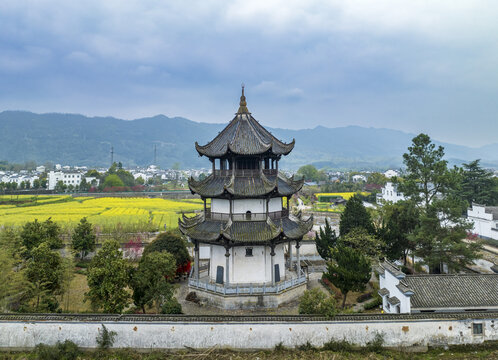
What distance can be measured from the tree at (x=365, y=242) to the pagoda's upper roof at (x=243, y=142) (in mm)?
10855

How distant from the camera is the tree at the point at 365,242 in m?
29.0

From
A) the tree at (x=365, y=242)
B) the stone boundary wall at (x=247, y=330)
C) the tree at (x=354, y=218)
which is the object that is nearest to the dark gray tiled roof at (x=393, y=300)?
the stone boundary wall at (x=247, y=330)

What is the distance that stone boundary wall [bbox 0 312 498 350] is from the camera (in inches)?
672

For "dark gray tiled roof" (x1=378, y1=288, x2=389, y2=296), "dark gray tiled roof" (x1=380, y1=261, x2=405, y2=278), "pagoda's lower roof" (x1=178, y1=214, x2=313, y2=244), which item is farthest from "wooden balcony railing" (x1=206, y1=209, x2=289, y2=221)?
"dark gray tiled roof" (x1=378, y1=288, x2=389, y2=296)

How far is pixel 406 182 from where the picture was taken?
97.6 ft

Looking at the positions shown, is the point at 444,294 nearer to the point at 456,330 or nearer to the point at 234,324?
the point at 456,330

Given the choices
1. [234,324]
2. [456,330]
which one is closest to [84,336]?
[234,324]

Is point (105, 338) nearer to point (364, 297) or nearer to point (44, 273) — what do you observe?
point (44, 273)

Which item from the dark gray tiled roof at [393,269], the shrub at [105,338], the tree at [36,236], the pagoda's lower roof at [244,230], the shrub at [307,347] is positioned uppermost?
the pagoda's lower roof at [244,230]

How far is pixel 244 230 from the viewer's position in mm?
23312

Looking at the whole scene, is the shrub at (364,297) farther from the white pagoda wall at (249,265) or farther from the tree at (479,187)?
the tree at (479,187)

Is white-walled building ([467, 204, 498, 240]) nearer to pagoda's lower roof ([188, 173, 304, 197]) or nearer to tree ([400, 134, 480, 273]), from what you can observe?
tree ([400, 134, 480, 273])

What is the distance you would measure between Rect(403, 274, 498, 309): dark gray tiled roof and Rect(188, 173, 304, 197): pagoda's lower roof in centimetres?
1043

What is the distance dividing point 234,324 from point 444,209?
19.9 meters
